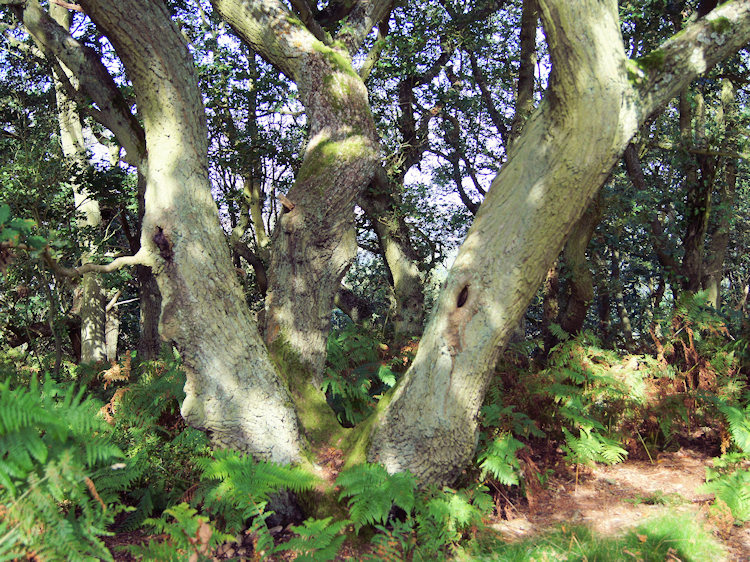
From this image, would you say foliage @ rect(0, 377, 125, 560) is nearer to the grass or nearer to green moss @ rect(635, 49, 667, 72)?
the grass

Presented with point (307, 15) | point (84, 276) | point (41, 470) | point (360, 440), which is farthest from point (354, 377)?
point (84, 276)

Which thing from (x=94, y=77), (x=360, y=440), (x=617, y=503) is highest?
(x=94, y=77)

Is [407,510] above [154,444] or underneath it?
underneath

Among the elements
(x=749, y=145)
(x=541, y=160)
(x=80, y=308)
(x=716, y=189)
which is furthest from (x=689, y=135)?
(x=80, y=308)

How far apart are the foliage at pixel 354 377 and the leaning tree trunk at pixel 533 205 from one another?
1.23m

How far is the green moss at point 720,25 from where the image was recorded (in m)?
3.58

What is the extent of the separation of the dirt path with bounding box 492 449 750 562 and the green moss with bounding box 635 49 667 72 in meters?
3.21

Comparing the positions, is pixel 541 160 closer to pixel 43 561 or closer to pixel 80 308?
pixel 43 561

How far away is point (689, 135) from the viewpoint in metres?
8.64

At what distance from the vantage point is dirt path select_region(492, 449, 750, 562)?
392 cm

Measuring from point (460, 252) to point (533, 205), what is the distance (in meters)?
0.60

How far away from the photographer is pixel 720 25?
11.8ft

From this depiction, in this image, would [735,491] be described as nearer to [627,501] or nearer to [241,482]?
[627,501]

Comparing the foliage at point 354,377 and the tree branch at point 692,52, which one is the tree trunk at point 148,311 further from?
the tree branch at point 692,52
